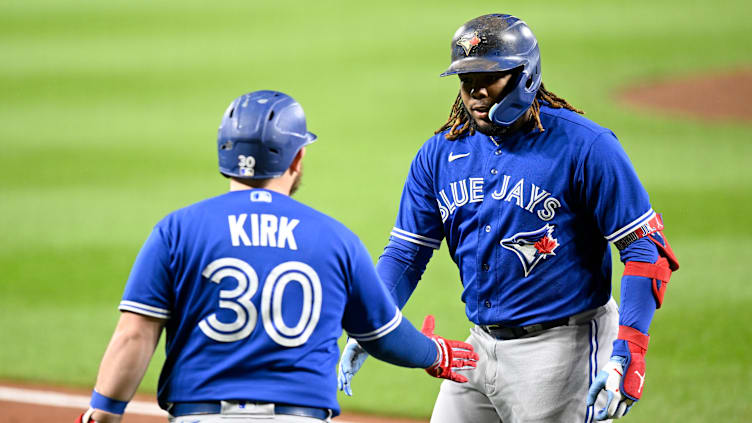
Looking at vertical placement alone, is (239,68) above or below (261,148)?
below

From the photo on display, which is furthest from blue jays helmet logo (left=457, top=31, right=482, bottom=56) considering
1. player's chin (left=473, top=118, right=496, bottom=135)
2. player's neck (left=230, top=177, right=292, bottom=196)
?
player's neck (left=230, top=177, right=292, bottom=196)

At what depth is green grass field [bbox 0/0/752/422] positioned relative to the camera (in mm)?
7480

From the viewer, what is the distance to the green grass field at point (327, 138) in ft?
24.5

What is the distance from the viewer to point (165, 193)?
38.0 feet

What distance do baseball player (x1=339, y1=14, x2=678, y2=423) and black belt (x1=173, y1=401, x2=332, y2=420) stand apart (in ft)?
3.49

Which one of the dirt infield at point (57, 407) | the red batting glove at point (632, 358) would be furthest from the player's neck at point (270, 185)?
the dirt infield at point (57, 407)

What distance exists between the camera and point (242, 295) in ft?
9.76

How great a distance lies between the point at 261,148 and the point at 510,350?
1.39 meters

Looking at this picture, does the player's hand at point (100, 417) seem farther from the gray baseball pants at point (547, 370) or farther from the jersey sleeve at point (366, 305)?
the gray baseball pants at point (547, 370)

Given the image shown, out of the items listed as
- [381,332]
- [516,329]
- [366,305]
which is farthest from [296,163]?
[516,329]

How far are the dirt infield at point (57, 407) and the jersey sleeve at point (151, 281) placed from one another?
3.47 metres

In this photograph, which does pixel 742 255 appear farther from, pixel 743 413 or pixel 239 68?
pixel 239 68

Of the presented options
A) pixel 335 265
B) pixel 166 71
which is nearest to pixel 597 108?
pixel 166 71

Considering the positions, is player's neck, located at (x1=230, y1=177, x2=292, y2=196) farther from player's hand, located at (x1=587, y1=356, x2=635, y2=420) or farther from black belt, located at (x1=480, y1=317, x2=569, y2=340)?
player's hand, located at (x1=587, y1=356, x2=635, y2=420)
